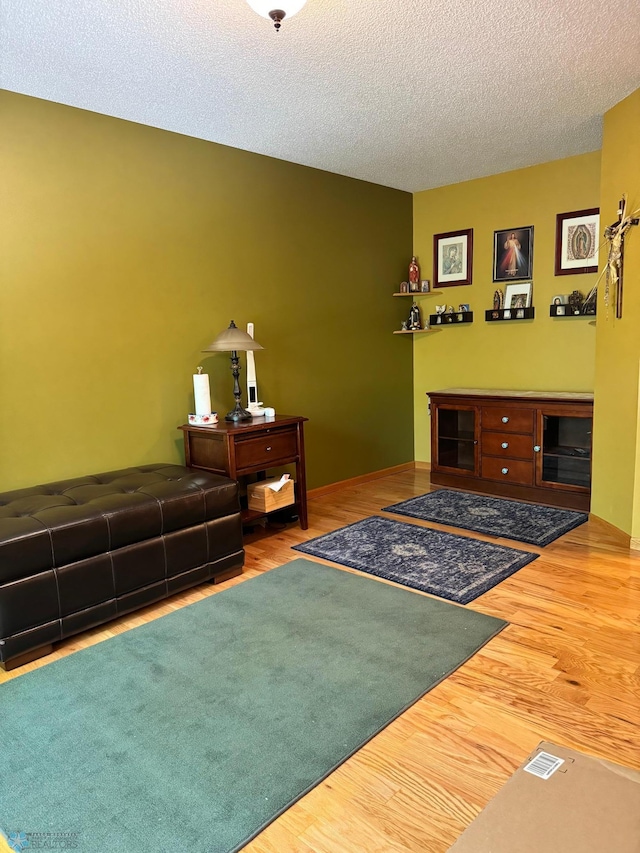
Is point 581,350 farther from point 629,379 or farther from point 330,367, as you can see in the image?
point 330,367

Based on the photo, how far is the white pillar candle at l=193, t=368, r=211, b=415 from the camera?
348 centimetres

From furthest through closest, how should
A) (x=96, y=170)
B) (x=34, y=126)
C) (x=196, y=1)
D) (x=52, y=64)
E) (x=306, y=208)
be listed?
(x=306, y=208), (x=96, y=170), (x=34, y=126), (x=52, y=64), (x=196, y=1)

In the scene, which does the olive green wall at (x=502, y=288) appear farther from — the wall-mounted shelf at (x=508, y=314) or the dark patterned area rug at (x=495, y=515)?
the dark patterned area rug at (x=495, y=515)

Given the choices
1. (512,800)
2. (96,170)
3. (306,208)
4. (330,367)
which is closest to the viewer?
(512,800)

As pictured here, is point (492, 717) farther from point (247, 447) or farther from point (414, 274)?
point (414, 274)

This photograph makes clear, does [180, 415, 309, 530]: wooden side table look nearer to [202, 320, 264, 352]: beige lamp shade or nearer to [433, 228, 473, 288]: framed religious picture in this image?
[202, 320, 264, 352]: beige lamp shade

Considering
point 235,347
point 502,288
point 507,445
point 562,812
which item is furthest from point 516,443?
point 562,812

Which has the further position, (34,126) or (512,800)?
(34,126)

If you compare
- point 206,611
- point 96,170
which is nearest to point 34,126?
point 96,170

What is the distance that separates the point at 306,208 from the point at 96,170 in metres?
1.61

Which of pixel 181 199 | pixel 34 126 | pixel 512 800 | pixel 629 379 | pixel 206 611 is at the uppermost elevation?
pixel 34 126

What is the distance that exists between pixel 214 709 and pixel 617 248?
3125mm

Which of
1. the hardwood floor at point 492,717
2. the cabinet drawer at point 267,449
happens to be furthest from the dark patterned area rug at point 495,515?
the cabinet drawer at point 267,449

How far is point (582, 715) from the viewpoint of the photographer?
72.9 inches
